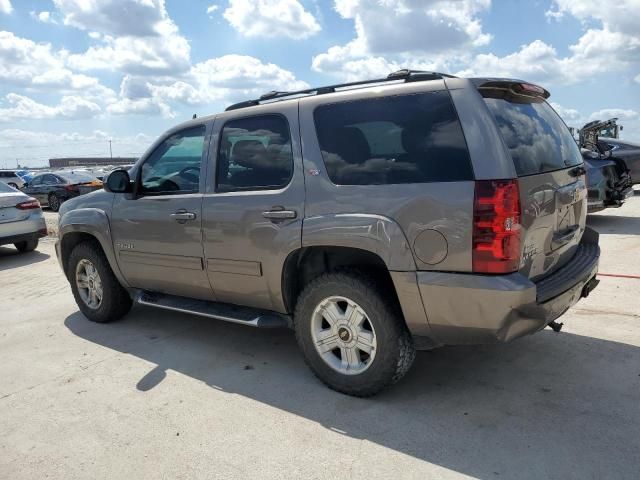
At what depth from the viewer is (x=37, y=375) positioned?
4113mm

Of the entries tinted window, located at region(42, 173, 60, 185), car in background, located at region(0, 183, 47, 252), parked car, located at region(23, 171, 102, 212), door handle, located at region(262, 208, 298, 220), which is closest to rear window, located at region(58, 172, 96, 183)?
parked car, located at region(23, 171, 102, 212)

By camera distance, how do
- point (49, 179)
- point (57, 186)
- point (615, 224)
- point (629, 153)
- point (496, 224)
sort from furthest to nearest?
point (49, 179) → point (57, 186) → point (629, 153) → point (615, 224) → point (496, 224)

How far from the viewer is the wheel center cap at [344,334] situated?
3.42m

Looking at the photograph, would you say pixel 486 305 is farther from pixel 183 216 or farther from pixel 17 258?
pixel 17 258

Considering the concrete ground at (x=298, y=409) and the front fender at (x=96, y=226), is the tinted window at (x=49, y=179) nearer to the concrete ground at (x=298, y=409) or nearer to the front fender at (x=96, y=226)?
the front fender at (x=96, y=226)

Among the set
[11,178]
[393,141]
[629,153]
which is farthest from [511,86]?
[11,178]

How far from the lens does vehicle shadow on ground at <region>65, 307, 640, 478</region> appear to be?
276 centimetres

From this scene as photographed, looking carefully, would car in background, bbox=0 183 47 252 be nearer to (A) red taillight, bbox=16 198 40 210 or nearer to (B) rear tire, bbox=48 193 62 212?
(A) red taillight, bbox=16 198 40 210

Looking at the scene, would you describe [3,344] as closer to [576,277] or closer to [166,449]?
[166,449]

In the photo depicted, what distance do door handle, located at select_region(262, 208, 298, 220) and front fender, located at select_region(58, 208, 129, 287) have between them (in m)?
1.95

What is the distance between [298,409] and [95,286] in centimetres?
286

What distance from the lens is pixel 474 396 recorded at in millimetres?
3424

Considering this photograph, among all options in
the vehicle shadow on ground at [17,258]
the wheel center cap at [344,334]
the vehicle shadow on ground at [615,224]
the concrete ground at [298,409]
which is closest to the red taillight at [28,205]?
the vehicle shadow on ground at [17,258]

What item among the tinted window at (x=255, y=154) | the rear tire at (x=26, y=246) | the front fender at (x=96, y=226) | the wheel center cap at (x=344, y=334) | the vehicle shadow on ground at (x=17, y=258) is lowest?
the vehicle shadow on ground at (x=17, y=258)
